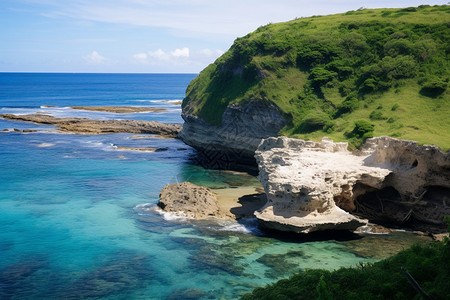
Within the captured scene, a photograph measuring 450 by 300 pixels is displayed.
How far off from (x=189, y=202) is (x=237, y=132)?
746 inches

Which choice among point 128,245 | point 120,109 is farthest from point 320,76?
point 120,109

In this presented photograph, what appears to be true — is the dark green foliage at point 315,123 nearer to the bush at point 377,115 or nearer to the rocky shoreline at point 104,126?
the bush at point 377,115

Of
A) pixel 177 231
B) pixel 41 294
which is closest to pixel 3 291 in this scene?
pixel 41 294

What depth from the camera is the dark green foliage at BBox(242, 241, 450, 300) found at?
45.3 ft

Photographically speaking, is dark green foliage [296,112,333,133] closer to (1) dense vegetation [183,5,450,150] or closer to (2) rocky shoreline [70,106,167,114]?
(1) dense vegetation [183,5,450,150]

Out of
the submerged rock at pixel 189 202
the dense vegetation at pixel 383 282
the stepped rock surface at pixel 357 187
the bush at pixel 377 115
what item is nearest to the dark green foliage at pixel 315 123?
the bush at pixel 377 115

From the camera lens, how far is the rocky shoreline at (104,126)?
287ft

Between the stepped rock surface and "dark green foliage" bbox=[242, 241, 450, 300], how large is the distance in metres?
15.9

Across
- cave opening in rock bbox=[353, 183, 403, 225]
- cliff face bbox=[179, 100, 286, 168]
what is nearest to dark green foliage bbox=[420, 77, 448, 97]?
cave opening in rock bbox=[353, 183, 403, 225]

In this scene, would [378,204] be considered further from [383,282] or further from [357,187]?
[383,282]

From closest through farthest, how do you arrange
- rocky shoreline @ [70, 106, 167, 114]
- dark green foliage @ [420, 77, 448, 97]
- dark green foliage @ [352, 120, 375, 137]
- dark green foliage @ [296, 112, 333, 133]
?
1. dark green foliage @ [352, 120, 375, 137]
2. dark green foliage @ [420, 77, 448, 97]
3. dark green foliage @ [296, 112, 333, 133]
4. rocky shoreline @ [70, 106, 167, 114]

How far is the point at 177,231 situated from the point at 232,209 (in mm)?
7117

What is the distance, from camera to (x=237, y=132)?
58.2 m

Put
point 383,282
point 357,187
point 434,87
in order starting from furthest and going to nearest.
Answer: point 434,87
point 357,187
point 383,282
